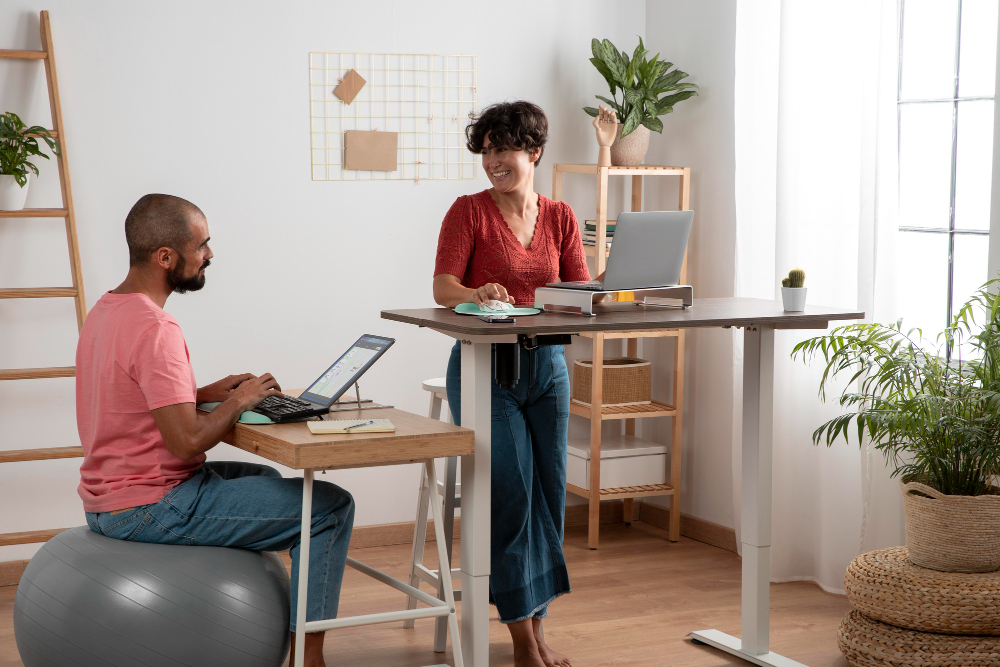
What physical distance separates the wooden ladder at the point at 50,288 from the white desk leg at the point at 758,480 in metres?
2.11

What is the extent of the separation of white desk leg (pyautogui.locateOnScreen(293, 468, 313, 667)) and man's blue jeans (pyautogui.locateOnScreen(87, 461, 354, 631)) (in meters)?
0.07

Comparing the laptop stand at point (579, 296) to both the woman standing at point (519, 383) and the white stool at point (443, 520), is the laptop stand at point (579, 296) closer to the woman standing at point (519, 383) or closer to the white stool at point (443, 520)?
the woman standing at point (519, 383)

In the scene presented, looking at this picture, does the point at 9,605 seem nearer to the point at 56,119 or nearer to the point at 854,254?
the point at 56,119

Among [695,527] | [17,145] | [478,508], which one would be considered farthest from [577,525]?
[17,145]

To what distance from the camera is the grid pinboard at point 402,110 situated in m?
3.99

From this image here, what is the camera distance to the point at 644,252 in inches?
103

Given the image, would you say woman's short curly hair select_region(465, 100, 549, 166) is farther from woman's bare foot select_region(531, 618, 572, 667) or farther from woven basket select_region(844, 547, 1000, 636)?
woven basket select_region(844, 547, 1000, 636)

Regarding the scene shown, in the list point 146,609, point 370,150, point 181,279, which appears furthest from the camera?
point 370,150

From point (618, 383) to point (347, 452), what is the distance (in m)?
2.13

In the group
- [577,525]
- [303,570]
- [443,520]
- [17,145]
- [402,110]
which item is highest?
[402,110]

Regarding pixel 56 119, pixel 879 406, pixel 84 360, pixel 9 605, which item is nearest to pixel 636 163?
pixel 879 406

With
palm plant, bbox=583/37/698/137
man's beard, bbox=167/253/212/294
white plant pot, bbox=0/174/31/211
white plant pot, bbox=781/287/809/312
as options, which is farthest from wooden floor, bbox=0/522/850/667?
palm plant, bbox=583/37/698/137

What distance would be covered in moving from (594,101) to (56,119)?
2.07m

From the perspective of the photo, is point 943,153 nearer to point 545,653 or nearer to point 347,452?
point 545,653
